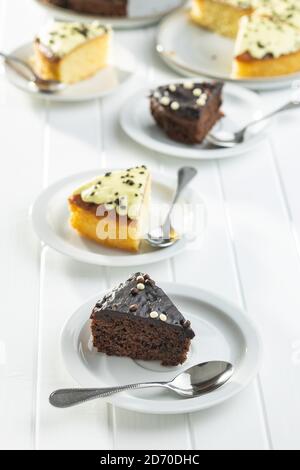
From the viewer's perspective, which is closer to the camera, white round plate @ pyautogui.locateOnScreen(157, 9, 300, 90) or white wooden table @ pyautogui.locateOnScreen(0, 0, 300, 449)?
white wooden table @ pyautogui.locateOnScreen(0, 0, 300, 449)

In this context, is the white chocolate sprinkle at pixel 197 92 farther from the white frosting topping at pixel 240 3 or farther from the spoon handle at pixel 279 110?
the white frosting topping at pixel 240 3

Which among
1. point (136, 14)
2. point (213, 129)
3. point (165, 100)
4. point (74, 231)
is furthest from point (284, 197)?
point (136, 14)

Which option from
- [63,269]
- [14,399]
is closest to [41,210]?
[63,269]

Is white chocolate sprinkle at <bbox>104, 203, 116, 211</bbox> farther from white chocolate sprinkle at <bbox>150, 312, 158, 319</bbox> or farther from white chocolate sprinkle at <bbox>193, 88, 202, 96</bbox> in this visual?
white chocolate sprinkle at <bbox>193, 88, 202, 96</bbox>

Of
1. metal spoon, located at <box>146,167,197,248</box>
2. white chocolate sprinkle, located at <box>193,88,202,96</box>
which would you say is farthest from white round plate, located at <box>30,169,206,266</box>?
white chocolate sprinkle, located at <box>193,88,202,96</box>

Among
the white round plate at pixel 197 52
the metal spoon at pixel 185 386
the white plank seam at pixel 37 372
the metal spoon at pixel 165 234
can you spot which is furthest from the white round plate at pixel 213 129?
the metal spoon at pixel 185 386

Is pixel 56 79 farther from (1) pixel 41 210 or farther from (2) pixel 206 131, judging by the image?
(1) pixel 41 210

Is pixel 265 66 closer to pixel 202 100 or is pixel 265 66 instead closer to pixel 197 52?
pixel 197 52
